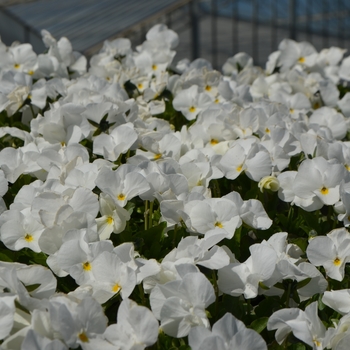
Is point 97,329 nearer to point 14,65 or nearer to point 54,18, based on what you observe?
point 14,65

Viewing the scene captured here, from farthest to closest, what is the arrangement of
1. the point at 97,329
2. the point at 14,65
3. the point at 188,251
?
the point at 14,65 < the point at 188,251 < the point at 97,329

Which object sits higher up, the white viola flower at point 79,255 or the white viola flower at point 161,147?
the white viola flower at point 79,255

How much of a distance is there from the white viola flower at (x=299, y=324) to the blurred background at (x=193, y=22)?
15.4ft

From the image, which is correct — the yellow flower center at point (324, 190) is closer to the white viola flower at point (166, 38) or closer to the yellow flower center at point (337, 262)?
the yellow flower center at point (337, 262)

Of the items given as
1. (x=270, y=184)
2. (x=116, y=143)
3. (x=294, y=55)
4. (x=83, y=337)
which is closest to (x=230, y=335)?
(x=83, y=337)

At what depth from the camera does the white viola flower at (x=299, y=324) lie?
1220 mm

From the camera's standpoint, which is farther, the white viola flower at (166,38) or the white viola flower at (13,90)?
the white viola flower at (166,38)

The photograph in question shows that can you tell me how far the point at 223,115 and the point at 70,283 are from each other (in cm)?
92

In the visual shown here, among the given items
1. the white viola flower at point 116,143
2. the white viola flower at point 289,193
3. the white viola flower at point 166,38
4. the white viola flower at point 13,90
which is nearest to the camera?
the white viola flower at point 289,193

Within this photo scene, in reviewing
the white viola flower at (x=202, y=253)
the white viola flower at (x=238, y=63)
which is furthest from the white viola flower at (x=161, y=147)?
the white viola flower at (x=238, y=63)

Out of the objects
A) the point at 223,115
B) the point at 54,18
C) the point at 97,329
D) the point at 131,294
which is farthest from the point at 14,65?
the point at 54,18

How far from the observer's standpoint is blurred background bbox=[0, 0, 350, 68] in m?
6.21

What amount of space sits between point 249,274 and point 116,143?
0.68 metres

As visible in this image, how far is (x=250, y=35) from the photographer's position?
8.02m
